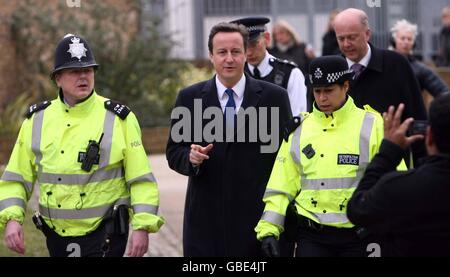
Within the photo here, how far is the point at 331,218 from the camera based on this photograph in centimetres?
577

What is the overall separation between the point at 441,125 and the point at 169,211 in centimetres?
740

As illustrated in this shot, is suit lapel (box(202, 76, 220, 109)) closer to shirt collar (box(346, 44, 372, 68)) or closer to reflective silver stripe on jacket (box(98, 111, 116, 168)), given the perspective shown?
reflective silver stripe on jacket (box(98, 111, 116, 168))

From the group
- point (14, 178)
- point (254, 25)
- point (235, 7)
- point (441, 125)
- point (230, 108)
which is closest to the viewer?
point (441, 125)

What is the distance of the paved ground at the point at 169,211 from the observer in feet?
32.6

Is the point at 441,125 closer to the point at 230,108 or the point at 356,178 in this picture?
the point at 356,178

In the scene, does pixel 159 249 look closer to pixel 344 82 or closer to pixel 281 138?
pixel 281 138

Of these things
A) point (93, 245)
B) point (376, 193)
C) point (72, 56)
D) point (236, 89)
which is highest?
point (72, 56)

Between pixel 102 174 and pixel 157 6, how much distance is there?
45.3 feet

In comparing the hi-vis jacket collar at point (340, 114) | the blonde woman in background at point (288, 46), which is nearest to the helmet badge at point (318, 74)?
the hi-vis jacket collar at point (340, 114)
